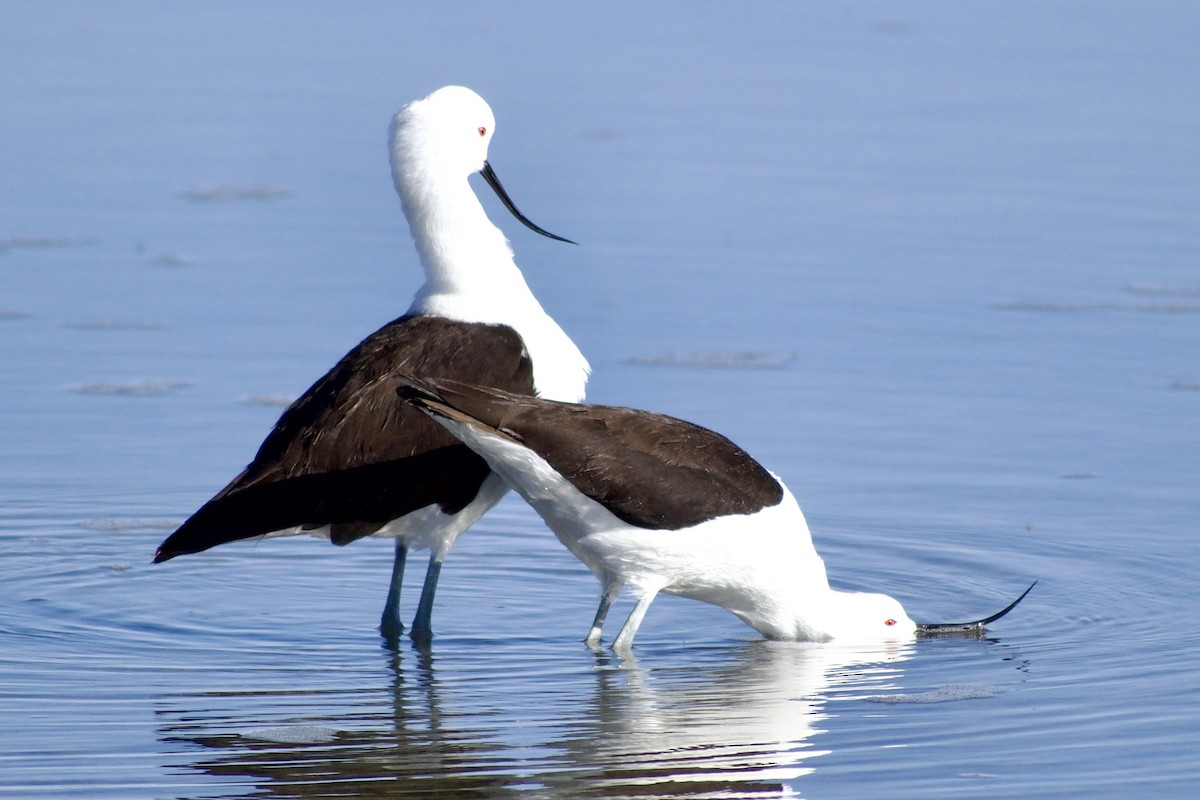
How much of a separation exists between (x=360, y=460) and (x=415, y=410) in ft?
0.90

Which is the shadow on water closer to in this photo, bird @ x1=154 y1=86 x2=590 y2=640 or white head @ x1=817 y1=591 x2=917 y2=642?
white head @ x1=817 y1=591 x2=917 y2=642

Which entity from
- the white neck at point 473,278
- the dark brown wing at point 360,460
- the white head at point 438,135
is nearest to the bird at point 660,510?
the dark brown wing at point 360,460

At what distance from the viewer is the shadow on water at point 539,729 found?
6.13 meters

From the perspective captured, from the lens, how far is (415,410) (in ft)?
25.5

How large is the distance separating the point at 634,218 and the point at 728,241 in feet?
2.47

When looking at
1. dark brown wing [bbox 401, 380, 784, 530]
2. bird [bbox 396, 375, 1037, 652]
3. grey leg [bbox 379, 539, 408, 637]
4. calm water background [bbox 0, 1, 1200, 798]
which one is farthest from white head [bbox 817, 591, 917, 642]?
grey leg [bbox 379, 539, 408, 637]

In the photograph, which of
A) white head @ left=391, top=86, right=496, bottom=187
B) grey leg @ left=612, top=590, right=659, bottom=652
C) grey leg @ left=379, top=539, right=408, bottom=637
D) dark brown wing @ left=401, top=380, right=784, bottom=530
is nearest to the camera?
dark brown wing @ left=401, top=380, right=784, bottom=530

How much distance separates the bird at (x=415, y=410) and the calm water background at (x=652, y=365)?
43 centimetres

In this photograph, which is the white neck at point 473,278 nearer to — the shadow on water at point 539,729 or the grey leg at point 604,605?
the grey leg at point 604,605

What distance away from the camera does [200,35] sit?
61.4ft

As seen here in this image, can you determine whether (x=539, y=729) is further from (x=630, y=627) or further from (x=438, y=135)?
(x=438, y=135)

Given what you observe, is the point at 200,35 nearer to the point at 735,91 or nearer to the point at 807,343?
the point at 735,91

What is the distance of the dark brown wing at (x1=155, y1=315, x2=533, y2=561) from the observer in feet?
25.0

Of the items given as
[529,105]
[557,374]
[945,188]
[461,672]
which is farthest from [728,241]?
[461,672]
